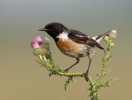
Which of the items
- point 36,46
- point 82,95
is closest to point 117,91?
point 82,95

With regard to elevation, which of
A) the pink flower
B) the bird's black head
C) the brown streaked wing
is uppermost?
the bird's black head

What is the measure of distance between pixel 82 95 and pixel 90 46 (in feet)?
29.8

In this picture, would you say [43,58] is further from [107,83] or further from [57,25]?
[57,25]

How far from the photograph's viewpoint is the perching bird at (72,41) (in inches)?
243

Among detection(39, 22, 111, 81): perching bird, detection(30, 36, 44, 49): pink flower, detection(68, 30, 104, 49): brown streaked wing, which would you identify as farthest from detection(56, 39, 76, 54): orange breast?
detection(30, 36, 44, 49): pink flower

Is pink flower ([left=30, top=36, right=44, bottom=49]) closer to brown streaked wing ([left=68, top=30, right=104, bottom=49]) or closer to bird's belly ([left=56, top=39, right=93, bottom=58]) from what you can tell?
bird's belly ([left=56, top=39, right=93, bottom=58])

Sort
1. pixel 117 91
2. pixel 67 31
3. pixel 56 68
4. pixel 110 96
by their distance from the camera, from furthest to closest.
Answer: pixel 117 91 → pixel 110 96 → pixel 67 31 → pixel 56 68

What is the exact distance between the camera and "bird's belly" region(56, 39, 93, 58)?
6146 millimetres

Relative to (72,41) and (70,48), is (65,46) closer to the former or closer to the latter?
(70,48)

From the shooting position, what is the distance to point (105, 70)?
4.29 metres

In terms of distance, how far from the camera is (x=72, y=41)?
21.0 feet

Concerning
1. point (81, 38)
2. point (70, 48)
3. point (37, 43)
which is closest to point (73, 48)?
point (70, 48)

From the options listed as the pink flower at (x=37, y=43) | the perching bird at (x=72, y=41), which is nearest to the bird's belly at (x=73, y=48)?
the perching bird at (x=72, y=41)

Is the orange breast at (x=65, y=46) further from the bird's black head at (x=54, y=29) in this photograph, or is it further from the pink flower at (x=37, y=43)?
the pink flower at (x=37, y=43)
